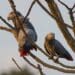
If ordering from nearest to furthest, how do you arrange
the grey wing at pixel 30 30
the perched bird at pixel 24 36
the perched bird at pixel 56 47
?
the perched bird at pixel 24 36
the grey wing at pixel 30 30
the perched bird at pixel 56 47

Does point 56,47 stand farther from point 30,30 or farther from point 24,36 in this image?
point 24,36

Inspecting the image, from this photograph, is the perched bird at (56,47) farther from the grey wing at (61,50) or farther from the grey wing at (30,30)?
the grey wing at (30,30)

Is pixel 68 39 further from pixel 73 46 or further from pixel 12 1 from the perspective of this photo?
pixel 12 1

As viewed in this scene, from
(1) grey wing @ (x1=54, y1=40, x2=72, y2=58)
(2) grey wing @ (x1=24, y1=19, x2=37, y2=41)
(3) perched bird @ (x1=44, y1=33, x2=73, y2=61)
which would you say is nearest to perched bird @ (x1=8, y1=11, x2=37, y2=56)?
(2) grey wing @ (x1=24, y1=19, x2=37, y2=41)

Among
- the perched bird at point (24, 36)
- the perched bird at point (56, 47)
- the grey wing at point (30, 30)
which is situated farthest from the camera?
the perched bird at point (56, 47)

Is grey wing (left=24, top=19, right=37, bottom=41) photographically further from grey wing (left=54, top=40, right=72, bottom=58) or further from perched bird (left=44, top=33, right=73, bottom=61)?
grey wing (left=54, top=40, right=72, bottom=58)

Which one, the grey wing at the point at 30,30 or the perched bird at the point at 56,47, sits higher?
the grey wing at the point at 30,30

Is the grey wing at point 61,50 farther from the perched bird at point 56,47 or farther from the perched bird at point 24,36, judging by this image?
the perched bird at point 24,36

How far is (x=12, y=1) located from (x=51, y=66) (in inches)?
24.7

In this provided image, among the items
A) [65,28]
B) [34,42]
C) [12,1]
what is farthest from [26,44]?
[12,1]

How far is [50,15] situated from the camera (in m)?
3.45

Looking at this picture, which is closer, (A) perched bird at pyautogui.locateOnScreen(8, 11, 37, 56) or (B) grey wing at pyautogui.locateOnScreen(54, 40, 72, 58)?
(A) perched bird at pyautogui.locateOnScreen(8, 11, 37, 56)

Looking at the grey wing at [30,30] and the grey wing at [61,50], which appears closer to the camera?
the grey wing at [30,30]

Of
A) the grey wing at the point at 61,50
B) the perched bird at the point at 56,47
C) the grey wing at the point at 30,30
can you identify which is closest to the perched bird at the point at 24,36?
the grey wing at the point at 30,30
